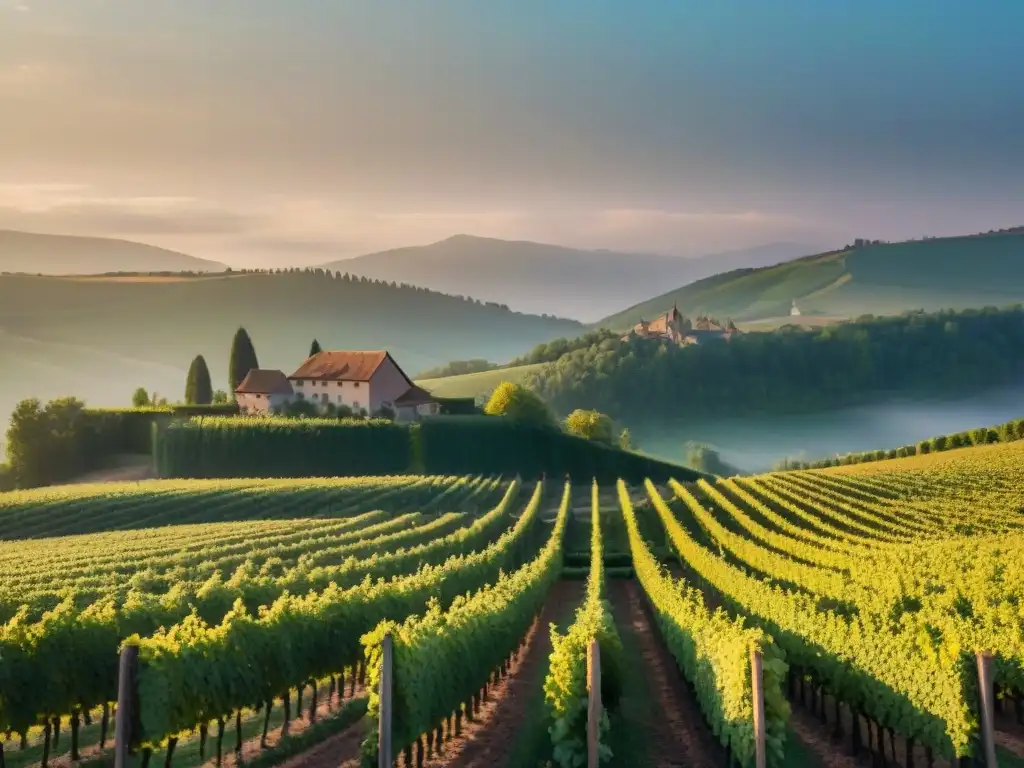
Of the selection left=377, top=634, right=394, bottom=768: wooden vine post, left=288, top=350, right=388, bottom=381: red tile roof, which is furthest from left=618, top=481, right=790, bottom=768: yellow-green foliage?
left=288, top=350, right=388, bottom=381: red tile roof

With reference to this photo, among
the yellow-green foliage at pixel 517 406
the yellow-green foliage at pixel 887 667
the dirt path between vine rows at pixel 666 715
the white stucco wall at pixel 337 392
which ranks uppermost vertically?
the white stucco wall at pixel 337 392

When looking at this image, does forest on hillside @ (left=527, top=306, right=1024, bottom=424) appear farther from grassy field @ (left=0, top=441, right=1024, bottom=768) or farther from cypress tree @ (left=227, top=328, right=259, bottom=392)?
grassy field @ (left=0, top=441, right=1024, bottom=768)

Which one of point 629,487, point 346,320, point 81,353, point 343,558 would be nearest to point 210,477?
point 629,487

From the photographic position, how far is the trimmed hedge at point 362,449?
204ft

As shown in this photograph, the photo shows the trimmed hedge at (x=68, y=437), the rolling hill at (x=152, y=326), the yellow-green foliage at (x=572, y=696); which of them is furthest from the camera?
the rolling hill at (x=152, y=326)

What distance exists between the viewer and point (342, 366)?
237 ft

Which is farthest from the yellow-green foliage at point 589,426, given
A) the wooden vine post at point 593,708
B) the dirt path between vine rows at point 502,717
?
the wooden vine post at point 593,708

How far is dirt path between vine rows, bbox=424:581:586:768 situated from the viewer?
1389 centimetres

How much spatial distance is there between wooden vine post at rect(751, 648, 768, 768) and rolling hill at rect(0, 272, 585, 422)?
5817 inches

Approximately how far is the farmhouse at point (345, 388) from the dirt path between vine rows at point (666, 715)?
47039 millimetres

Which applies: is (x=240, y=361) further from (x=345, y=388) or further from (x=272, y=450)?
(x=272, y=450)

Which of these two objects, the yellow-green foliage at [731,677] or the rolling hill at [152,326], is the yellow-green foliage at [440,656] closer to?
the yellow-green foliage at [731,677]

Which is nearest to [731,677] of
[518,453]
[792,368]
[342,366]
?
[518,453]

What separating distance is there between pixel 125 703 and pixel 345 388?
198 feet
